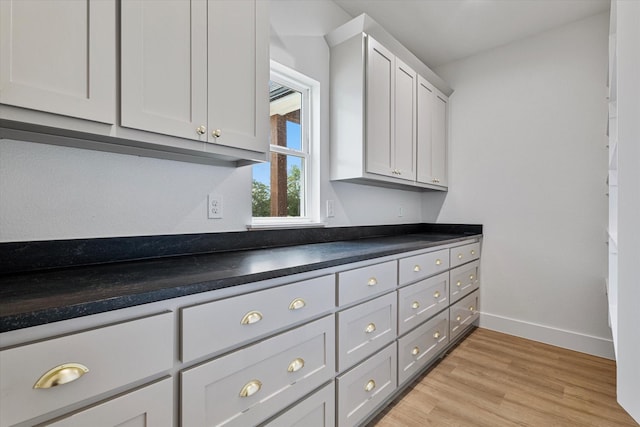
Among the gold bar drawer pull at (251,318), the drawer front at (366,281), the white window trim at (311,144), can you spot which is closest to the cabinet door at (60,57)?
the gold bar drawer pull at (251,318)

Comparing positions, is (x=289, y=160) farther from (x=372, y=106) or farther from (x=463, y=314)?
(x=463, y=314)

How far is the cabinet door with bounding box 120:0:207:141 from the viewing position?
109 cm

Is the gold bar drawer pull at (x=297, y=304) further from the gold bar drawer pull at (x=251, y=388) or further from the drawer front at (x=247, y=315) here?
the gold bar drawer pull at (x=251, y=388)

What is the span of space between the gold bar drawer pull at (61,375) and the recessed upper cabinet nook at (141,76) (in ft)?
2.32

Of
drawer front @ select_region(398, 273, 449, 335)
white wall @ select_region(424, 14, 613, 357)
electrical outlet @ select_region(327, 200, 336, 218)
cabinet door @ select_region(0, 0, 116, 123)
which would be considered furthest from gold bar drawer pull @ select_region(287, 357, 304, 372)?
white wall @ select_region(424, 14, 613, 357)

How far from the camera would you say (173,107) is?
3.97ft

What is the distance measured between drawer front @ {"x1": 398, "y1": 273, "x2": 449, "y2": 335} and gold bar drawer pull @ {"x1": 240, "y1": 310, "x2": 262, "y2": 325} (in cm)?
102

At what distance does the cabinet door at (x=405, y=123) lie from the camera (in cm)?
253

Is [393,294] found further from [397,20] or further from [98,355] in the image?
[397,20]

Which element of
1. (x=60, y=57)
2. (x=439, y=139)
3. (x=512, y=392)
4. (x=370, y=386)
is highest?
(x=439, y=139)

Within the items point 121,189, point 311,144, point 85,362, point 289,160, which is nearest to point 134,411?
point 85,362

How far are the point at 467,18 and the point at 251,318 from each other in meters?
2.88

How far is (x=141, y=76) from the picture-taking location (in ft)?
3.67

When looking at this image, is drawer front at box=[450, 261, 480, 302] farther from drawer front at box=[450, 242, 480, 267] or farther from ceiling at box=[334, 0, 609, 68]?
ceiling at box=[334, 0, 609, 68]
